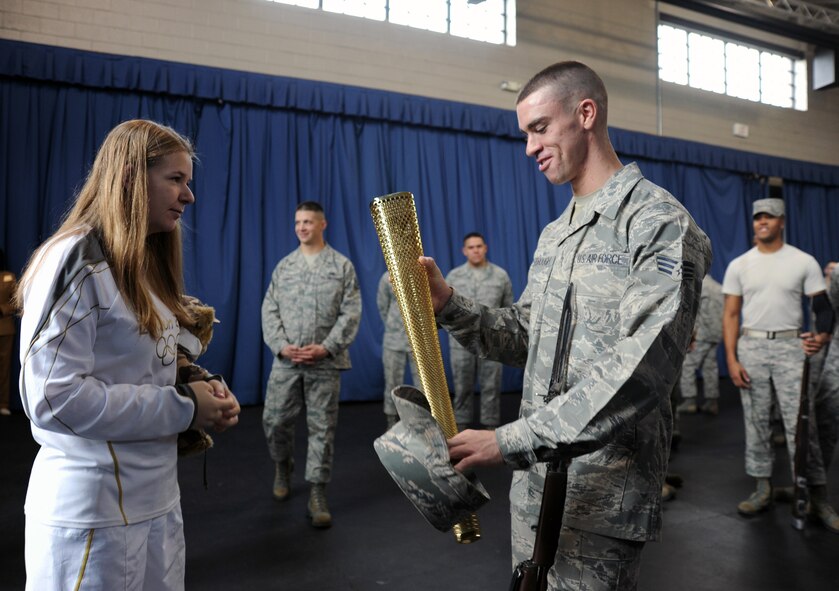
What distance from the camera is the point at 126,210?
4.06ft

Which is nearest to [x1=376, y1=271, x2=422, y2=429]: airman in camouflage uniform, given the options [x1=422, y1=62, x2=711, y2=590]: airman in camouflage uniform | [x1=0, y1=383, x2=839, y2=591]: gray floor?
[x1=0, y1=383, x2=839, y2=591]: gray floor

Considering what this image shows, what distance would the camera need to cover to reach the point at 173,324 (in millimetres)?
1326

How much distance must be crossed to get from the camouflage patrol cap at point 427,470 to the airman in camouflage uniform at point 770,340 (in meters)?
2.85

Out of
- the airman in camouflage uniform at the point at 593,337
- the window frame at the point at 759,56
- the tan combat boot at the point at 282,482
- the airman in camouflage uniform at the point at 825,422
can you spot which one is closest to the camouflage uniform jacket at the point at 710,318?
the airman in camouflage uniform at the point at 825,422

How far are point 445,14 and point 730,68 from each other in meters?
5.21

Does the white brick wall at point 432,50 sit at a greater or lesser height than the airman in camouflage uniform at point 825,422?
greater

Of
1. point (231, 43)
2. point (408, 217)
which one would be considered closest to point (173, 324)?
point (408, 217)

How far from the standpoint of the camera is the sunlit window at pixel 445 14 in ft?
24.0

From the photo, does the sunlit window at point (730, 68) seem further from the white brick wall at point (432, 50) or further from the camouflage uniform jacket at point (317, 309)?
the camouflage uniform jacket at point (317, 309)

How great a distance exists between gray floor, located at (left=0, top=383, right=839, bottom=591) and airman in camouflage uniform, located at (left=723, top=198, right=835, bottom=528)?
0.37 m

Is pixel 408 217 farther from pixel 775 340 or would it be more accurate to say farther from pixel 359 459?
pixel 359 459

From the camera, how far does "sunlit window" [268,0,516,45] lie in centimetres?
731

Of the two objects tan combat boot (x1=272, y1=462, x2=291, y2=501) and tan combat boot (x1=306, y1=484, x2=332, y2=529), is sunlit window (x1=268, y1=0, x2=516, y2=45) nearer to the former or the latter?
tan combat boot (x1=272, y1=462, x2=291, y2=501)

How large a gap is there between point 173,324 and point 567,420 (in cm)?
83
